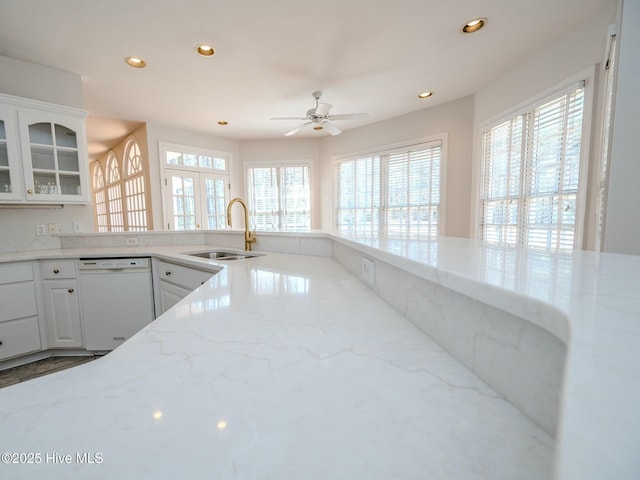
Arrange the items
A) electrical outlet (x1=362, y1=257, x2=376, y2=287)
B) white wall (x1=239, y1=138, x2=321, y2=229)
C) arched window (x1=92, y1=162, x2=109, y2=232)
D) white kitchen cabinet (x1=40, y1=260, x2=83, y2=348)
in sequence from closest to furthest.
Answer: electrical outlet (x1=362, y1=257, x2=376, y2=287), white kitchen cabinet (x1=40, y1=260, x2=83, y2=348), white wall (x1=239, y1=138, x2=321, y2=229), arched window (x1=92, y1=162, x2=109, y2=232)

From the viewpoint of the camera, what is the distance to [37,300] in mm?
2281

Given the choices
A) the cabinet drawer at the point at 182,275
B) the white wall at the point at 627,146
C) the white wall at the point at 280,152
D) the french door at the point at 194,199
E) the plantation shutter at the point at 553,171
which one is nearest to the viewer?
the white wall at the point at 627,146

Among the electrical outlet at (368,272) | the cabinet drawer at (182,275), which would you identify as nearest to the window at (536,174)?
the electrical outlet at (368,272)

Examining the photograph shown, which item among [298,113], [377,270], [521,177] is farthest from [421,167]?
[377,270]

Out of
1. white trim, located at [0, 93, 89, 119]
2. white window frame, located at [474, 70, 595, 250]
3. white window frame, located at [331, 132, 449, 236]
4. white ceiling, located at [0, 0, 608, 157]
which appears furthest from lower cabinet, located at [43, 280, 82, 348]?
white window frame, located at [474, 70, 595, 250]

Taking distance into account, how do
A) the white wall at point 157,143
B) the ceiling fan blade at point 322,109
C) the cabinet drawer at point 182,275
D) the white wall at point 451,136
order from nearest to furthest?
the cabinet drawer at point 182,275 < the ceiling fan blade at point 322,109 < the white wall at point 451,136 < the white wall at point 157,143

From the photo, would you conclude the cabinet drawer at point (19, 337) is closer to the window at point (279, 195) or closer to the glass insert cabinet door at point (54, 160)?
the glass insert cabinet door at point (54, 160)

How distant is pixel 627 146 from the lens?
141 centimetres

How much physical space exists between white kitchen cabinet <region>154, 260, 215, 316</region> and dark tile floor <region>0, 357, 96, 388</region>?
0.81 meters

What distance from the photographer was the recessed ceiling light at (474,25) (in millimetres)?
2139

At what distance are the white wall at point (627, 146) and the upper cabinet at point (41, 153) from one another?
4124mm

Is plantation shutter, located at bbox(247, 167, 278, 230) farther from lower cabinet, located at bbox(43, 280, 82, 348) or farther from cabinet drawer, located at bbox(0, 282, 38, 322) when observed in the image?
cabinet drawer, located at bbox(0, 282, 38, 322)

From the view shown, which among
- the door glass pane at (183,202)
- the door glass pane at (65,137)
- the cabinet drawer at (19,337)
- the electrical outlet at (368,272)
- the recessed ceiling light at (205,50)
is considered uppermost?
the recessed ceiling light at (205,50)

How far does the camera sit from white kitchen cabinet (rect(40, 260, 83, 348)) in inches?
91.4
